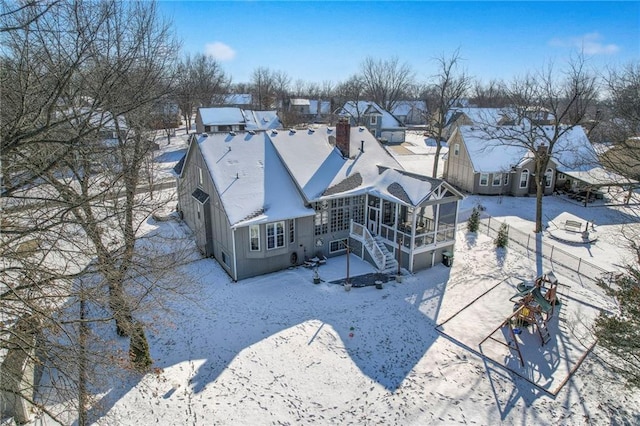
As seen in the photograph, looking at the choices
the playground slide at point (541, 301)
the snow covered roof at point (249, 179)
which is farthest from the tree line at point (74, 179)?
the playground slide at point (541, 301)

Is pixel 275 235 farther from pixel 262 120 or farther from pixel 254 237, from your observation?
pixel 262 120

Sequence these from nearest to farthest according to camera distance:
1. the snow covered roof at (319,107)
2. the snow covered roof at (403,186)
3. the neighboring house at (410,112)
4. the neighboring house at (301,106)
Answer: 1. the snow covered roof at (403,186)
2. the neighboring house at (410,112)
3. the neighboring house at (301,106)
4. the snow covered roof at (319,107)

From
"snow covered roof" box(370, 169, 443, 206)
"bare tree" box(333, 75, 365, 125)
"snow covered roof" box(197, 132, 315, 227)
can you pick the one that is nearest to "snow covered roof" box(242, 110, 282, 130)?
"bare tree" box(333, 75, 365, 125)

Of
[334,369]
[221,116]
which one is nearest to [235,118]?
[221,116]

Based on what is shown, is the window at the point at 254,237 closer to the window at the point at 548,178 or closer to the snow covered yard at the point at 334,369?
the snow covered yard at the point at 334,369

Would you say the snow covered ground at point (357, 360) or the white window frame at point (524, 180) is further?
the white window frame at point (524, 180)

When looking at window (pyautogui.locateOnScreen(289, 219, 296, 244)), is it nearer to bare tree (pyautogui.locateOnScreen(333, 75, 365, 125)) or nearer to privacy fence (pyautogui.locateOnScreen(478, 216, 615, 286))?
privacy fence (pyautogui.locateOnScreen(478, 216, 615, 286))
